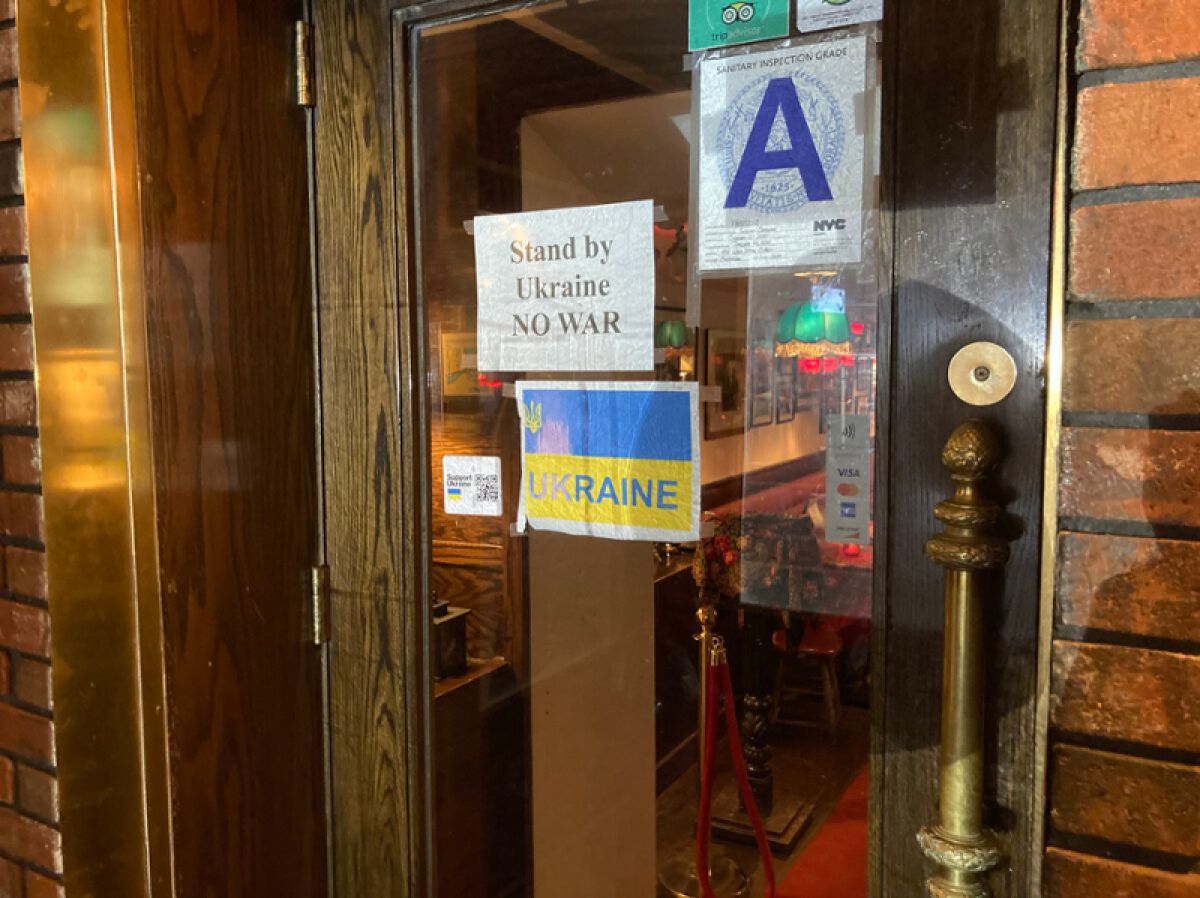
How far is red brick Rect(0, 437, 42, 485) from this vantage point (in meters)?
1.27

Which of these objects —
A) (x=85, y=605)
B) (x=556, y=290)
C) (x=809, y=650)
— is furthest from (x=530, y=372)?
(x=85, y=605)

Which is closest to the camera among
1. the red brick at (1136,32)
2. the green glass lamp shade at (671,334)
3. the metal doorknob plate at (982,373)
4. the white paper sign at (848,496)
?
the red brick at (1136,32)

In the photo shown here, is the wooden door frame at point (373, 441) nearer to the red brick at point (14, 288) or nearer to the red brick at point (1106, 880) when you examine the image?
the red brick at point (14, 288)

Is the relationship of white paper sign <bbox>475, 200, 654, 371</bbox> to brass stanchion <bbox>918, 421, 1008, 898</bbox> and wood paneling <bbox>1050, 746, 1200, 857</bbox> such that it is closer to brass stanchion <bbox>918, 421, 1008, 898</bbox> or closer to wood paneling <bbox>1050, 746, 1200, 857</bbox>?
brass stanchion <bbox>918, 421, 1008, 898</bbox>

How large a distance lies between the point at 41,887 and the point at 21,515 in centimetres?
55

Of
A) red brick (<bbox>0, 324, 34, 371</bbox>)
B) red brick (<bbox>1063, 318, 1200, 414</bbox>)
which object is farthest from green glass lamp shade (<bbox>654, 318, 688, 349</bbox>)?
red brick (<bbox>0, 324, 34, 371</bbox>)

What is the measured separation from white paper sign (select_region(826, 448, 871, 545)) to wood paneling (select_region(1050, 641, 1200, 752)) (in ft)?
0.78

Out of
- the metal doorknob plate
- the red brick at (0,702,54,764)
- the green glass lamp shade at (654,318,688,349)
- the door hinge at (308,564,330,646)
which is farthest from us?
the door hinge at (308,564,330,646)

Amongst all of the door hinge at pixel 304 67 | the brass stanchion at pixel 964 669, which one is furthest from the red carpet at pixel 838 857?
the door hinge at pixel 304 67

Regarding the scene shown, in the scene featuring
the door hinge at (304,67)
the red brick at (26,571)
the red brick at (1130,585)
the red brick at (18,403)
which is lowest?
the red brick at (26,571)

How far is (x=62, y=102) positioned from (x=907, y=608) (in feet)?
4.05

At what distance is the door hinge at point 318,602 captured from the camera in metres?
1.44

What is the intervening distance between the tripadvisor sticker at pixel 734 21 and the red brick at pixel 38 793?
1.33 metres

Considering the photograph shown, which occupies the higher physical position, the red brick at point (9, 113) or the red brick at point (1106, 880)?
the red brick at point (9, 113)
